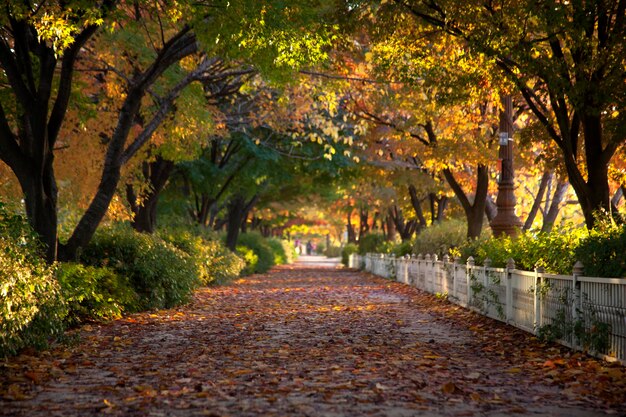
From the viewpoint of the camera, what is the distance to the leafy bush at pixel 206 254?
24.6 meters

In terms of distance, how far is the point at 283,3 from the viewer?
12.6m

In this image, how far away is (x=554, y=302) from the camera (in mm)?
10641

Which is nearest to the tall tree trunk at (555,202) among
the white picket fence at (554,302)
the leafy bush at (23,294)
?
the white picket fence at (554,302)

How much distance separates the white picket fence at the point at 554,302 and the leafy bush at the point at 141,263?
21.4 ft

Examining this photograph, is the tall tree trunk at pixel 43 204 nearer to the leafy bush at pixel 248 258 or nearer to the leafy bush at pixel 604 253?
the leafy bush at pixel 604 253

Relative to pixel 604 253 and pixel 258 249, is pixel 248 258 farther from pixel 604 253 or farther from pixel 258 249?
pixel 604 253

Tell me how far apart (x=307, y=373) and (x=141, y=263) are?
8390 millimetres

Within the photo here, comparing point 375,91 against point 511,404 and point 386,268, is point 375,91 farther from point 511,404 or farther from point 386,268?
point 511,404

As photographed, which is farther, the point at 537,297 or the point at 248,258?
the point at 248,258

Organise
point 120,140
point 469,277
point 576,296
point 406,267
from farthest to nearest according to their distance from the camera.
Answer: point 406,267 < point 469,277 < point 120,140 < point 576,296

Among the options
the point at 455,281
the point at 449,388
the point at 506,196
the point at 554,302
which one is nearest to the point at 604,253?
the point at 554,302

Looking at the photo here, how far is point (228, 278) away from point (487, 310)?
1658 cm

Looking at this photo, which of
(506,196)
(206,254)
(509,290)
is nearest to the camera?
(509,290)

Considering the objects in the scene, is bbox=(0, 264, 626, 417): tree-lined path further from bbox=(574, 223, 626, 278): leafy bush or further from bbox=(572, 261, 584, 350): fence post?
bbox=(574, 223, 626, 278): leafy bush
